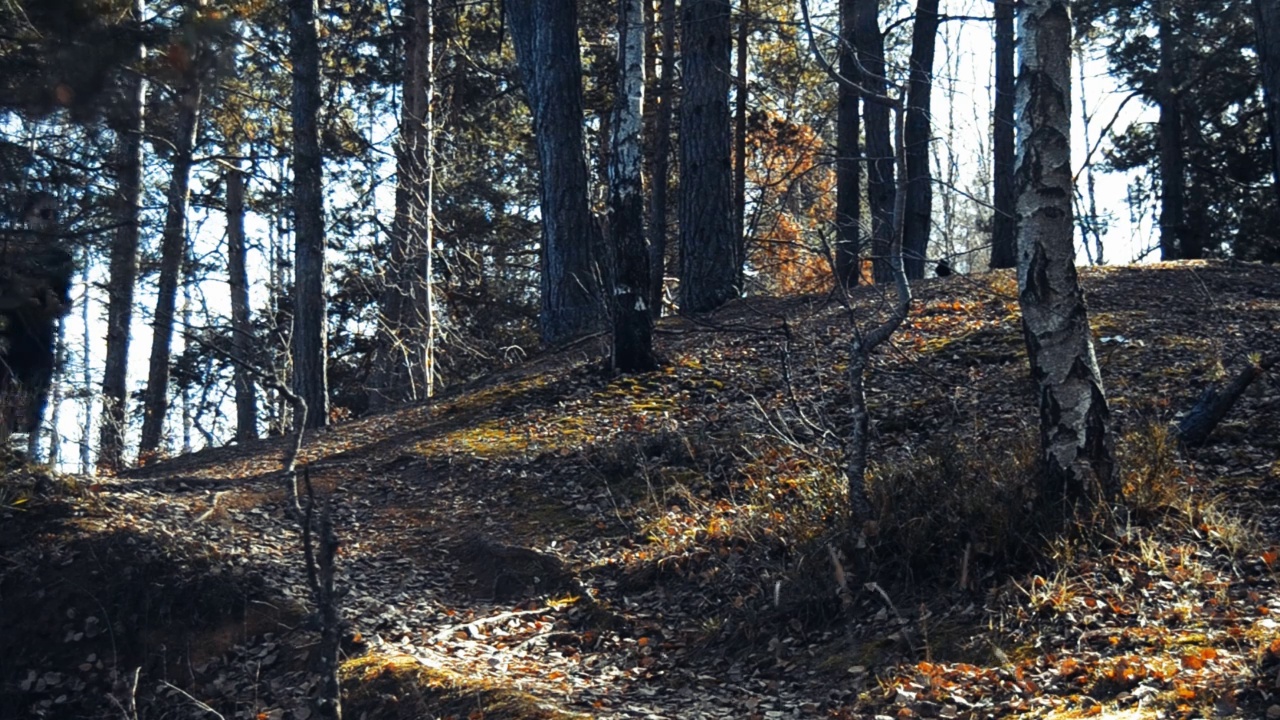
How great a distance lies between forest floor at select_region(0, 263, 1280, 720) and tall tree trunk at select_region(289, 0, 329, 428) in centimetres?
210

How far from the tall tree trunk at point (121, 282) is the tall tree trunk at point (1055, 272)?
23.1 ft

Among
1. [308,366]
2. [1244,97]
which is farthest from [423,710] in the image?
[1244,97]

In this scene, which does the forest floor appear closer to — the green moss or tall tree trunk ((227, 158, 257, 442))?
the green moss

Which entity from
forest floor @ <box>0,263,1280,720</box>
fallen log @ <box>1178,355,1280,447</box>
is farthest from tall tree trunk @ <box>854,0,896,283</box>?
fallen log @ <box>1178,355,1280,447</box>

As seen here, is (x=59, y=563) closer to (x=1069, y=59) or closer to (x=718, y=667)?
(x=718, y=667)

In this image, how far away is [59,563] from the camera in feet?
23.2

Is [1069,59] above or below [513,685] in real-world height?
above

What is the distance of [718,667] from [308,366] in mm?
7703

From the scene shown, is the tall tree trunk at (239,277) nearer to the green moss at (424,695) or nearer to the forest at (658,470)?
the forest at (658,470)

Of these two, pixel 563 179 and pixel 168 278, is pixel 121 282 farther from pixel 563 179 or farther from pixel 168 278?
pixel 563 179

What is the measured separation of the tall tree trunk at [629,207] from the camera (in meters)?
9.62

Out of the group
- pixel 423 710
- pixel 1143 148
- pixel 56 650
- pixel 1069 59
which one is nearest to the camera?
pixel 423 710

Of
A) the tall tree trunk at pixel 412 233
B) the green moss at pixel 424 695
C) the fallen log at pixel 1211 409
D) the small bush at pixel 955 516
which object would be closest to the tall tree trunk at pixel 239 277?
the tall tree trunk at pixel 412 233

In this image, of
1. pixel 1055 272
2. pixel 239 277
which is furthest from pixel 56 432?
pixel 239 277
